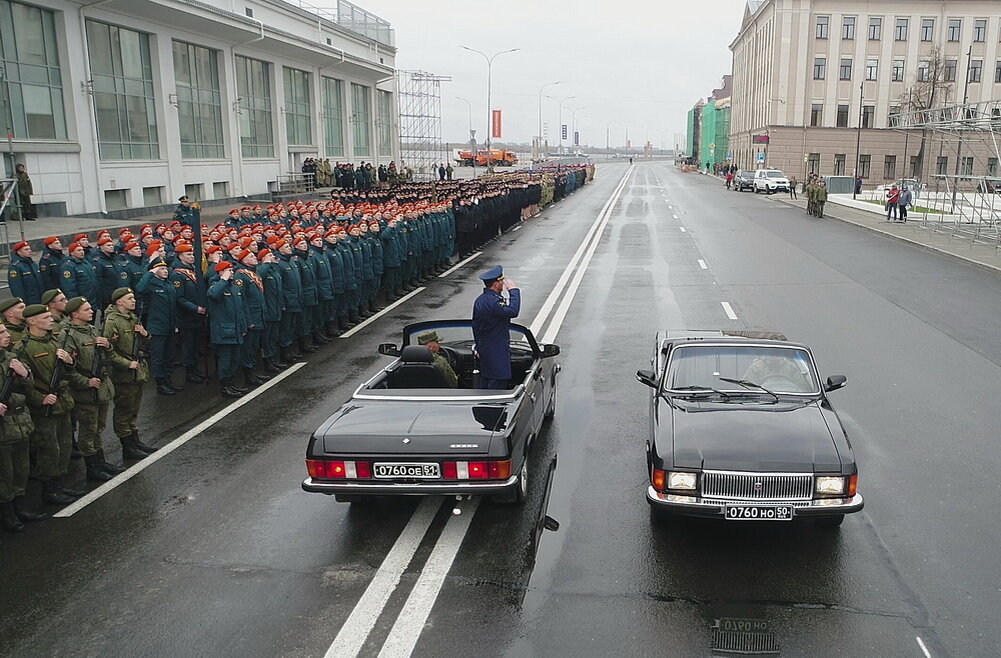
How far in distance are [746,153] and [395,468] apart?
86.4 meters

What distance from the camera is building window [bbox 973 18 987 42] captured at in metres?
68.6

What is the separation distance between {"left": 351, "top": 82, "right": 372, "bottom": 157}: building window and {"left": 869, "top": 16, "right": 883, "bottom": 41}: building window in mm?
41453

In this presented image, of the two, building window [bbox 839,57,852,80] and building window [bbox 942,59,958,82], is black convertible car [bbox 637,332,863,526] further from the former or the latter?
building window [bbox 942,59,958,82]

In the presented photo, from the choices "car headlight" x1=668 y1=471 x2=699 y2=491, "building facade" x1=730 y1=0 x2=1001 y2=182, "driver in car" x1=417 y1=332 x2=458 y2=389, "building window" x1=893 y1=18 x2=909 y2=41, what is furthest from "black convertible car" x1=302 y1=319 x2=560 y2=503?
"building window" x1=893 y1=18 x2=909 y2=41

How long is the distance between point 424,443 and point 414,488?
329 millimetres

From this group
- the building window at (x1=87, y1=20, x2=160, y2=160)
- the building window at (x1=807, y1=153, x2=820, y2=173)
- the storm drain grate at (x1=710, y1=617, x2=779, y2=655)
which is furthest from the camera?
the building window at (x1=807, y1=153, x2=820, y2=173)

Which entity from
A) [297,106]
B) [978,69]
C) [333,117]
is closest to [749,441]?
[297,106]

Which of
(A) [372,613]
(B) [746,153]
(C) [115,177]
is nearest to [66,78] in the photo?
(C) [115,177]

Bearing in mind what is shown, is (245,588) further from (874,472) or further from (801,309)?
(801,309)

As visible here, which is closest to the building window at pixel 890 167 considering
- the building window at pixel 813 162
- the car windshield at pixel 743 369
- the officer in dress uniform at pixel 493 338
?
the building window at pixel 813 162

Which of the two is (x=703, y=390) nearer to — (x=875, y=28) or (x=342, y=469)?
(x=342, y=469)

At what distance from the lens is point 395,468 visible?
20.1 ft

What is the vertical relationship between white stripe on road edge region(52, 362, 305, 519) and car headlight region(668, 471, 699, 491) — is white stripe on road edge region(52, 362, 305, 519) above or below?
below

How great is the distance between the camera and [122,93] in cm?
3009
